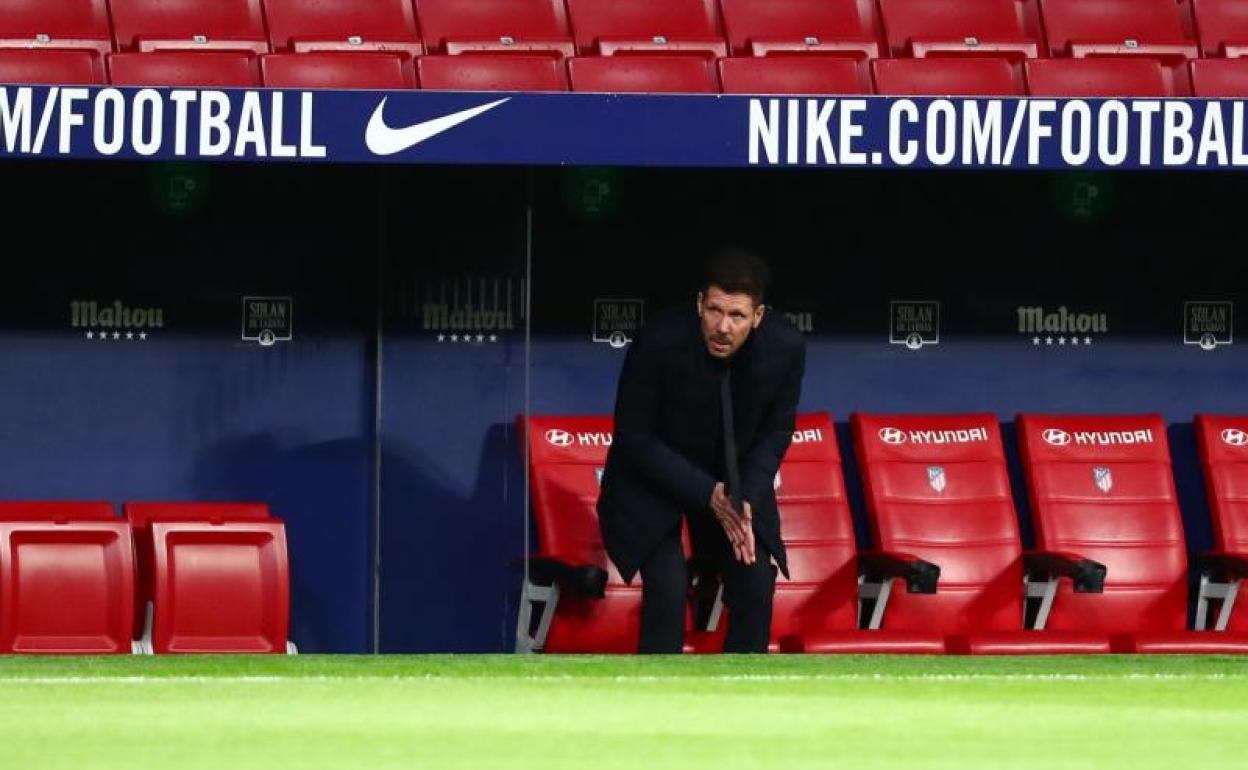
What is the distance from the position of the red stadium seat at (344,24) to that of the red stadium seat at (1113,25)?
2458mm

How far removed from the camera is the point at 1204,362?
9.02 meters

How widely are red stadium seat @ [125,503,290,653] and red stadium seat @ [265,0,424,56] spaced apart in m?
2.32

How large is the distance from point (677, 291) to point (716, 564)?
1.45 m

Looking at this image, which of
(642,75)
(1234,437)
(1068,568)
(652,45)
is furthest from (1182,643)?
(652,45)

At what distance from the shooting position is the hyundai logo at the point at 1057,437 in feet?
28.3

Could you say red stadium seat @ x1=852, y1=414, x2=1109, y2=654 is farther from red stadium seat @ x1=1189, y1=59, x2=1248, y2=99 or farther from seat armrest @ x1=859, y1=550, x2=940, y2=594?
red stadium seat @ x1=1189, y1=59, x2=1248, y2=99

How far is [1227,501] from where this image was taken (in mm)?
8555

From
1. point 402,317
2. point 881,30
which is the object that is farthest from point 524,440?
point 881,30

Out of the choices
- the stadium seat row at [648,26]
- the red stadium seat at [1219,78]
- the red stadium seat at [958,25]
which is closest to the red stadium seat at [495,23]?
the stadium seat row at [648,26]

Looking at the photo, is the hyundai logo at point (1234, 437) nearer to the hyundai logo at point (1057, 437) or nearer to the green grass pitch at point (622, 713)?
the hyundai logo at point (1057, 437)

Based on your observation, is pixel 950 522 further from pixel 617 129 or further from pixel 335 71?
pixel 335 71

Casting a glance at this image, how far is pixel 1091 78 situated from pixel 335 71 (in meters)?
2.61

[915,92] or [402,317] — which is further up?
[915,92]

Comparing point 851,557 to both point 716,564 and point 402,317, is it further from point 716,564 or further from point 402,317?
point 402,317
